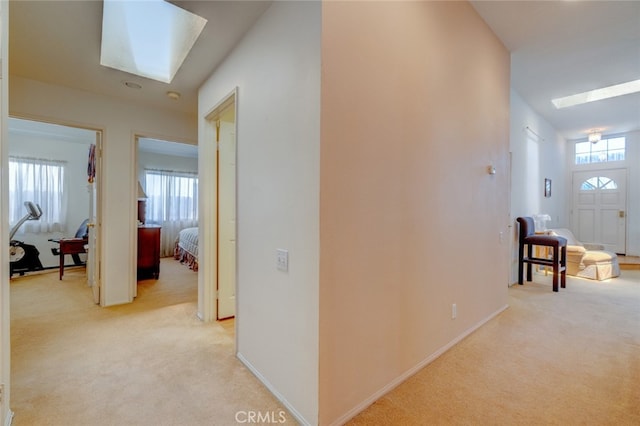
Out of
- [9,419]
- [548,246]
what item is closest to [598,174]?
[548,246]

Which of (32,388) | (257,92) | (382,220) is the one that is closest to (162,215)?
(32,388)

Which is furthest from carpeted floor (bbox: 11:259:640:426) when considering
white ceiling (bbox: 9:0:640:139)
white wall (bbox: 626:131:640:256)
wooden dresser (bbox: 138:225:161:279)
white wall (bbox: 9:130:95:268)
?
Result: white wall (bbox: 626:131:640:256)

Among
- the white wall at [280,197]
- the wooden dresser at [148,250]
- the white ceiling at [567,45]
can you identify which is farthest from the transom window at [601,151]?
the wooden dresser at [148,250]

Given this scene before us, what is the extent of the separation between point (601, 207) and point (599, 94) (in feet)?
12.0

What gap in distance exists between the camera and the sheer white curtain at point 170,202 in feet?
22.5

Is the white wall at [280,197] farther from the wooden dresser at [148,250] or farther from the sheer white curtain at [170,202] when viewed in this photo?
the sheer white curtain at [170,202]

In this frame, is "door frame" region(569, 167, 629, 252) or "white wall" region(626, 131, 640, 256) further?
"door frame" region(569, 167, 629, 252)

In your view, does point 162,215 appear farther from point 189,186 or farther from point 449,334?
point 449,334

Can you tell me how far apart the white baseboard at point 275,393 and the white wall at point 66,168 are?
212 inches

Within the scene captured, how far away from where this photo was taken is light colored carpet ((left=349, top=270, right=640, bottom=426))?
160cm

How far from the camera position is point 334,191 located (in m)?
1.50

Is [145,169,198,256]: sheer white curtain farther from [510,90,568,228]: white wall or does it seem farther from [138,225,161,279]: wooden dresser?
[510,90,568,228]: white wall

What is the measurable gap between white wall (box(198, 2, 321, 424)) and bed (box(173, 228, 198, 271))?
353 centimetres

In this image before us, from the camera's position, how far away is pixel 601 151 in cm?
682
